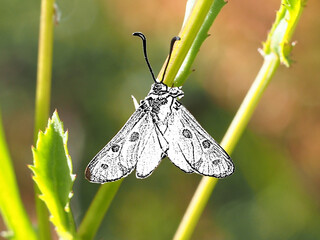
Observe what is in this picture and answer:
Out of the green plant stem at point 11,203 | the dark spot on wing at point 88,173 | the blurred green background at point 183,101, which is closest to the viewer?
the dark spot on wing at point 88,173

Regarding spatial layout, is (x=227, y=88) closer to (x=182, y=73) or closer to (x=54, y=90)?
(x=54, y=90)

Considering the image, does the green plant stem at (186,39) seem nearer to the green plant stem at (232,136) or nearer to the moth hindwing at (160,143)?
the moth hindwing at (160,143)

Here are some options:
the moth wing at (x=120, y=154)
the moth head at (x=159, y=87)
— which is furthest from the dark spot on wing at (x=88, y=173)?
the moth head at (x=159, y=87)

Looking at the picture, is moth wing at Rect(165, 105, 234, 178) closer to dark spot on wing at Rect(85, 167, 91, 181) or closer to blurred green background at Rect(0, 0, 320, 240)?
dark spot on wing at Rect(85, 167, 91, 181)

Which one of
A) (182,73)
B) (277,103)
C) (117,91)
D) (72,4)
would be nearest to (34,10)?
(72,4)

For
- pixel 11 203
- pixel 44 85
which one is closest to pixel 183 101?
pixel 44 85

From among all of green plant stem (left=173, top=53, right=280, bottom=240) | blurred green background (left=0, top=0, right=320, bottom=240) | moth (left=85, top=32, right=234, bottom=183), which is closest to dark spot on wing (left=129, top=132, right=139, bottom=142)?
moth (left=85, top=32, right=234, bottom=183)
